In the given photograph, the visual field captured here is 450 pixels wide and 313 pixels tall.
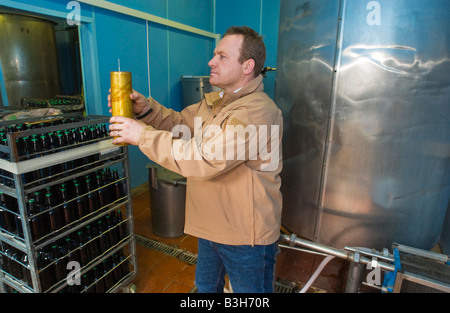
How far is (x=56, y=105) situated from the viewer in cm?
273

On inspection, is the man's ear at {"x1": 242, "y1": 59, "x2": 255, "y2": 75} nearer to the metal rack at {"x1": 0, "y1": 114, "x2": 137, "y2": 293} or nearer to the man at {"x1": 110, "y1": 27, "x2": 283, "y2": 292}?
the man at {"x1": 110, "y1": 27, "x2": 283, "y2": 292}

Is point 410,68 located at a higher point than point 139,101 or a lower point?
higher

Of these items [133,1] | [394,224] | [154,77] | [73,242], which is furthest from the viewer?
[154,77]

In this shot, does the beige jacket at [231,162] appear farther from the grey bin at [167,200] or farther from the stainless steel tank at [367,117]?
the grey bin at [167,200]

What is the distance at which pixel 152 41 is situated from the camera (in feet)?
12.2

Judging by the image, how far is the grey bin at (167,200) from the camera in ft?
9.11

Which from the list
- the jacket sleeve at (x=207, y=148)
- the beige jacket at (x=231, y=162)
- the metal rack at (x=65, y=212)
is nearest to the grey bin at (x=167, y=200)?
the metal rack at (x=65, y=212)

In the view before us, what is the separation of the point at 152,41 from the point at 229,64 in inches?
109

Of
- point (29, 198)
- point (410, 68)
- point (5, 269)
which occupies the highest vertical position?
point (410, 68)

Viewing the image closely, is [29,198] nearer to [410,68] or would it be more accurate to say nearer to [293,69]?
[293,69]

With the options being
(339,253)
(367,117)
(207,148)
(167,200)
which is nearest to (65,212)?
(207,148)

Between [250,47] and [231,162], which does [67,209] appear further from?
[250,47]

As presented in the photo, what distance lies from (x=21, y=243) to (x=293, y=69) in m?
2.17

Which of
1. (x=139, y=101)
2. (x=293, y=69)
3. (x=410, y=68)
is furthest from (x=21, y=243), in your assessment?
(x=410, y=68)
